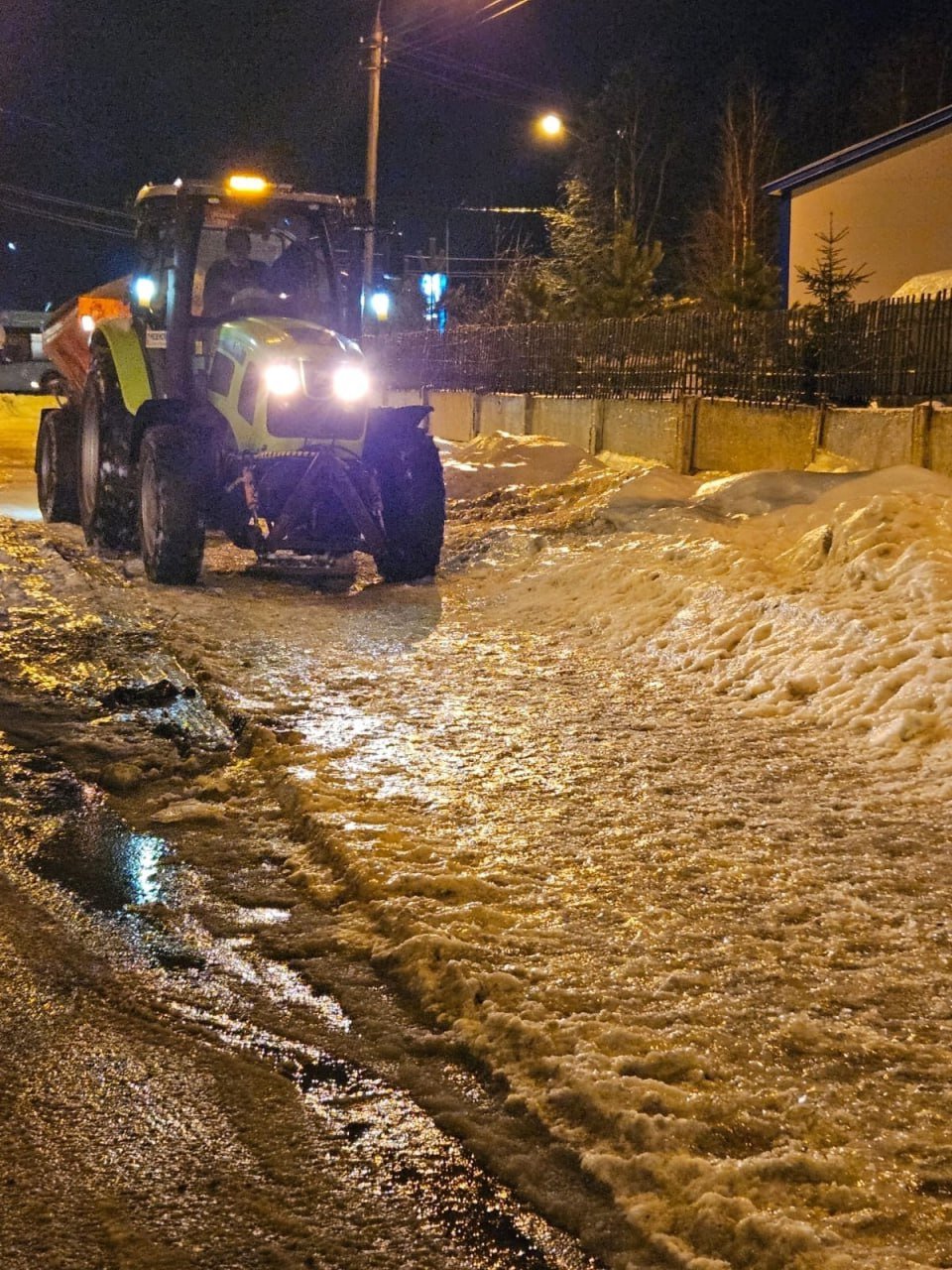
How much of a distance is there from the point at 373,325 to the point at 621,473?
172 inches

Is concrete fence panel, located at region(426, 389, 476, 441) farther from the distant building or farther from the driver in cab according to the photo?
the driver in cab

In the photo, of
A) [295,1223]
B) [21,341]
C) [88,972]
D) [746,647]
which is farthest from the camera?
[21,341]

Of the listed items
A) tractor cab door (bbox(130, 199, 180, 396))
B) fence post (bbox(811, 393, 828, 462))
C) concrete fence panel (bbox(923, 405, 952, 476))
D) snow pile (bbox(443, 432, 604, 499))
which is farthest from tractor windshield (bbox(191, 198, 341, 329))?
concrete fence panel (bbox(923, 405, 952, 476))

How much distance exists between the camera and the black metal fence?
13.6m

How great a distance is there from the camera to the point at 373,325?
1248 cm

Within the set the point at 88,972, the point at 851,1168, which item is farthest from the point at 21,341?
the point at 851,1168

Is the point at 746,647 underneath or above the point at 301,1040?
above

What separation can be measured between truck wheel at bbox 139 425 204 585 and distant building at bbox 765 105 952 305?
1586cm

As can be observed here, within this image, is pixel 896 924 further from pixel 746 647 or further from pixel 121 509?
pixel 121 509

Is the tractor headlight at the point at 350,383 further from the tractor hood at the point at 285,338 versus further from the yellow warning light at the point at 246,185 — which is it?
the yellow warning light at the point at 246,185

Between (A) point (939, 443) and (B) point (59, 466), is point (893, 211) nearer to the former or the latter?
(A) point (939, 443)

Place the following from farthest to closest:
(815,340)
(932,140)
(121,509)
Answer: (932,140) < (815,340) < (121,509)

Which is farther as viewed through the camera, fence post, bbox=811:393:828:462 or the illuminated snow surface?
fence post, bbox=811:393:828:462

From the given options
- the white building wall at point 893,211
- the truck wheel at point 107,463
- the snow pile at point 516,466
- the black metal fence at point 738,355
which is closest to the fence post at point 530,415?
the black metal fence at point 738,355
